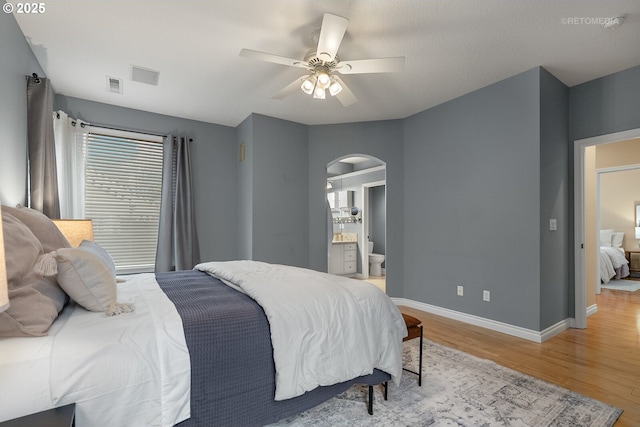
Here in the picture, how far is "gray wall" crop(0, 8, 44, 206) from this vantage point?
6.84 ft

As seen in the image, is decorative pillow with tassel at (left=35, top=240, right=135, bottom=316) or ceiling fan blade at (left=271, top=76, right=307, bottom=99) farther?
ceiling fan blade at (left=271, top=76, right=307, bottom=99)

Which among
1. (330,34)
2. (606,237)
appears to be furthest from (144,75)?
(606,237)

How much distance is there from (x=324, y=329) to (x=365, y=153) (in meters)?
3.32

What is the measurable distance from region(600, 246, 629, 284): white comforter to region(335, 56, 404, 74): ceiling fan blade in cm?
584

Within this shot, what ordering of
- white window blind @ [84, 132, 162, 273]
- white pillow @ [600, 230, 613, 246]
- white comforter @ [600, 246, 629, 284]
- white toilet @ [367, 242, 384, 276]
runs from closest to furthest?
white window blind @ [84, 132, 162, 273]
white comforter @ [600, 246, 629, 284]
white pillow @ [600, 230, 613, 246]
white toilet @ [367, 242, 384, 276]

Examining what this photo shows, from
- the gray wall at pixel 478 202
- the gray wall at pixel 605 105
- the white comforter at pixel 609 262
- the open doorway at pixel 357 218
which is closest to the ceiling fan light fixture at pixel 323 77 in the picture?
the gray wall at pixel 478 202

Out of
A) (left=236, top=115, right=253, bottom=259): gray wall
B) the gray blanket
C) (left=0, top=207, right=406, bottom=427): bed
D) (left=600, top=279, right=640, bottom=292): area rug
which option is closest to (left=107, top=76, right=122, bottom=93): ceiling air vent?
(left=236, top=115, right=253, bottom=259): gray wall

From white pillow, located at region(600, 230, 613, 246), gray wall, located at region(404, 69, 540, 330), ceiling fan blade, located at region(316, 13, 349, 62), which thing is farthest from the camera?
white pillow, located at region(600, 230, 613, 246)

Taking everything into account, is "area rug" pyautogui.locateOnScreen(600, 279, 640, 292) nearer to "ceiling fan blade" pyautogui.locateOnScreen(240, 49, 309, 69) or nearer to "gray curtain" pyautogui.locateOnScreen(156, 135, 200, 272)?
"ceiling fan blade" pyautogui.locateOnScreen(240, 49, 309, 69)

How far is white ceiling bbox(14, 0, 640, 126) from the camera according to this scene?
2.11 m

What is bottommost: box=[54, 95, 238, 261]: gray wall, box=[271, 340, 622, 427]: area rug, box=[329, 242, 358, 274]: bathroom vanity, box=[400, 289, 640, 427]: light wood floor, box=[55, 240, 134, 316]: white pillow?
box=[400, 289, 640, 427]: light wood floor

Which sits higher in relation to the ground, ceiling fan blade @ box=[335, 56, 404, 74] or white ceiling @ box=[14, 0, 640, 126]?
white ceiling @ box=[14, 0, 640, 126]

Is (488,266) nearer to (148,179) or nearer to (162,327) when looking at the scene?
(162,327)

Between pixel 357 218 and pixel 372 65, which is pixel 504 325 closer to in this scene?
pixel 372 65
